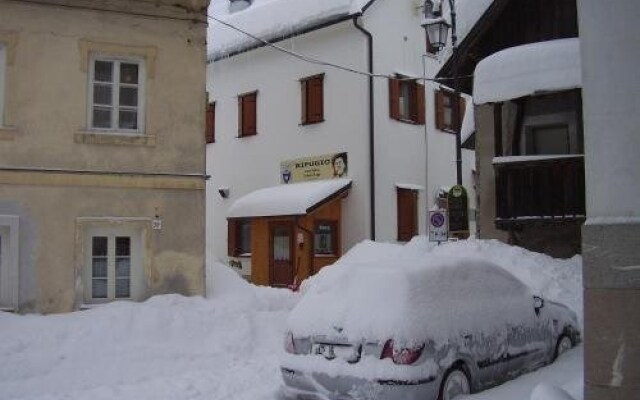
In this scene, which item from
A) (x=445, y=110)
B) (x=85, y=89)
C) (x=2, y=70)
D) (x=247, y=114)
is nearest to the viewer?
(x=2, y=70)

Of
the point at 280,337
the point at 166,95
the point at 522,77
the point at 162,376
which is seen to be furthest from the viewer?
the point at 522,77

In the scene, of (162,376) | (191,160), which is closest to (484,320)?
(162,376)

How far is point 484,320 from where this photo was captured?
8008 millimetres

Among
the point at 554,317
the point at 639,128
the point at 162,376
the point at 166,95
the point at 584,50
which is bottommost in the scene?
the point at 162,376

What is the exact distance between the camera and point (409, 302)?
7301 millimetres

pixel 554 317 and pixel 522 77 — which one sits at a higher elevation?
pixel 522 77

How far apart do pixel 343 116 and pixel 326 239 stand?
357 centimetres

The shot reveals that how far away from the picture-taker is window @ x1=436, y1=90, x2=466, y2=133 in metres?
23.2

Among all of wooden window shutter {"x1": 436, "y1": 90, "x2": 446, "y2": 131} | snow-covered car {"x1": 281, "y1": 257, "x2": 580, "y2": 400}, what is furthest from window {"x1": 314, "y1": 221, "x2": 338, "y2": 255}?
snow-covered car {"x1": 281, "y1": 257, "x2": 580, "y2": 400}

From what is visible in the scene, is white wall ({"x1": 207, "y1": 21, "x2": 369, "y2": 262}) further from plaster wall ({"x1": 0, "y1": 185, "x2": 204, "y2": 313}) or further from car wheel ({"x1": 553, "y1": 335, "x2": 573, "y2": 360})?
car wheel ({"x1": 553, "y1": 335, "x2": 573, "y2": 360})

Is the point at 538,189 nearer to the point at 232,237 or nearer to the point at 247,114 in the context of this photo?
the point at 232,237

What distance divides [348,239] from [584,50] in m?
14.9

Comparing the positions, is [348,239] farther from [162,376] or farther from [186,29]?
[162,376]

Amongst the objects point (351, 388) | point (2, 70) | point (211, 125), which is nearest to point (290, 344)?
point (351, 388)
